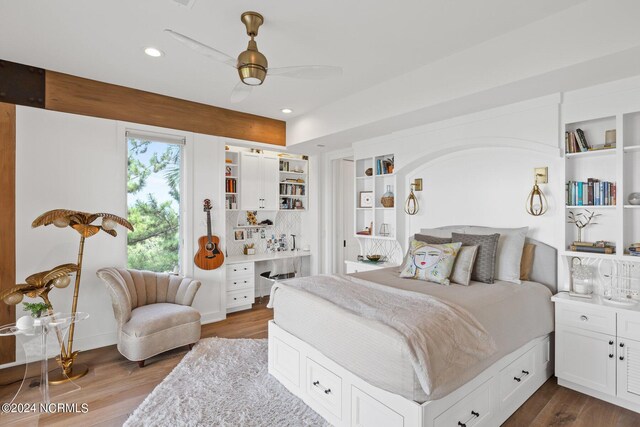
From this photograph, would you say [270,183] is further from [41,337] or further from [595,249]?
[595,249]

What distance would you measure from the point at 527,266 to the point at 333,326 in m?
2.01

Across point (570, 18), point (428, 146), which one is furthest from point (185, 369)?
point (570, 18)

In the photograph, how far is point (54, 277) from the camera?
2.73 m

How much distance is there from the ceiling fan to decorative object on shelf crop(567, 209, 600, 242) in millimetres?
2401

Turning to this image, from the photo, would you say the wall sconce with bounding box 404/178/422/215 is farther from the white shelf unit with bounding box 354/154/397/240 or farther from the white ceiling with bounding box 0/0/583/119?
the white ceiling with bounding box 0/0/583/119

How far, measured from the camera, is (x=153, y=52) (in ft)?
9.20

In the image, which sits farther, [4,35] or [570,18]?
[4,35]

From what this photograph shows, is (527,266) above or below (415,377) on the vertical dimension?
above

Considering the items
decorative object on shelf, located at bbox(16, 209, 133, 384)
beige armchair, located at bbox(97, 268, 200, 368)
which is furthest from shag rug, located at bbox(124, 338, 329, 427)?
decorative object on shelf, located at bbox(16, 209, 133, 384)

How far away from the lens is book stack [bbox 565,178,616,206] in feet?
8.43

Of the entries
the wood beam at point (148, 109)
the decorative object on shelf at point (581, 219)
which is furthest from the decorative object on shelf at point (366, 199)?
the decorative object on shelf at point (581, 219)

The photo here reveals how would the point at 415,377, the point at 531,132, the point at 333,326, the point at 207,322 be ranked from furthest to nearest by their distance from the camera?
the point at 207,322 → the point at 531,132 → the point at 333,326 → the point at 415,377

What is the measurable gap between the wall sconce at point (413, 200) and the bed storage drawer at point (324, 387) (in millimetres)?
2435

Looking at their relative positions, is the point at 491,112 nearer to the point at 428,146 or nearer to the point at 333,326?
the point at 428,146
